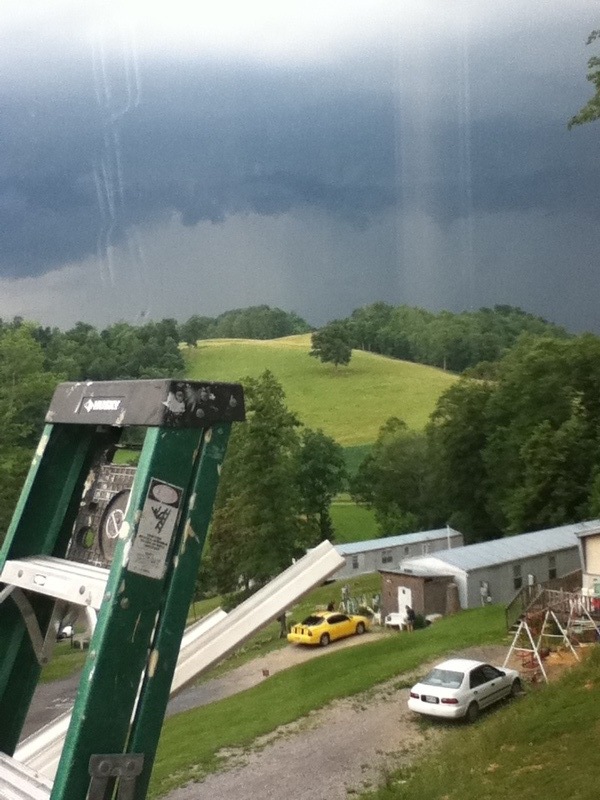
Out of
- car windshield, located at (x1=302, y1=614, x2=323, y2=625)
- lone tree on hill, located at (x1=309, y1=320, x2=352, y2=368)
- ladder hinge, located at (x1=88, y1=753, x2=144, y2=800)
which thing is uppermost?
lone tree on hill, located at (x1=309, y1=320, x2=352, y2=368)

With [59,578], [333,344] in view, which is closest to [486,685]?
[59,578]

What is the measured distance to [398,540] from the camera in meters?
5.52

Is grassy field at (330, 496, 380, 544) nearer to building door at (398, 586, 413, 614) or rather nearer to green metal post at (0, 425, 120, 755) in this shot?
building door at (398, 586, 413, 614)

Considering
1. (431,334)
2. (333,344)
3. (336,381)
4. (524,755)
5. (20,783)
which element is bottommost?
(524,755)

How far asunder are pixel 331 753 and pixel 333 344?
13.8 ft

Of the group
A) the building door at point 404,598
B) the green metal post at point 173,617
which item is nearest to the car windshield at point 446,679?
the building door at point 404,598

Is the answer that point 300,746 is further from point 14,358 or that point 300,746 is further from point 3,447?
point 14,358

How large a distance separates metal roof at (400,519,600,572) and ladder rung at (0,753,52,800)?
13.7 feet

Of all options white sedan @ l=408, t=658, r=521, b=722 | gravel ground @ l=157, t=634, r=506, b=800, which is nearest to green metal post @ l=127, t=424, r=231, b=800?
gravel ground @ l=157, t=634, r=506, b=800

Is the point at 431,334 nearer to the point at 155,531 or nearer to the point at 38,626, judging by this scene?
the point at 38,626

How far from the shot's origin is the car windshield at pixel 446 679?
3754mm

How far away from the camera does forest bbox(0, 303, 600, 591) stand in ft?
16.5

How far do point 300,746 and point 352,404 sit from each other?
3.57 metres

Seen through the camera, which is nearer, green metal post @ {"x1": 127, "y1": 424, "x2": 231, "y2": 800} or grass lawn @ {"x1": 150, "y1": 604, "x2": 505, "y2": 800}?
green metal post @ {"x1": 127, "y1": 424, "x2": 231, "y2": 800}
